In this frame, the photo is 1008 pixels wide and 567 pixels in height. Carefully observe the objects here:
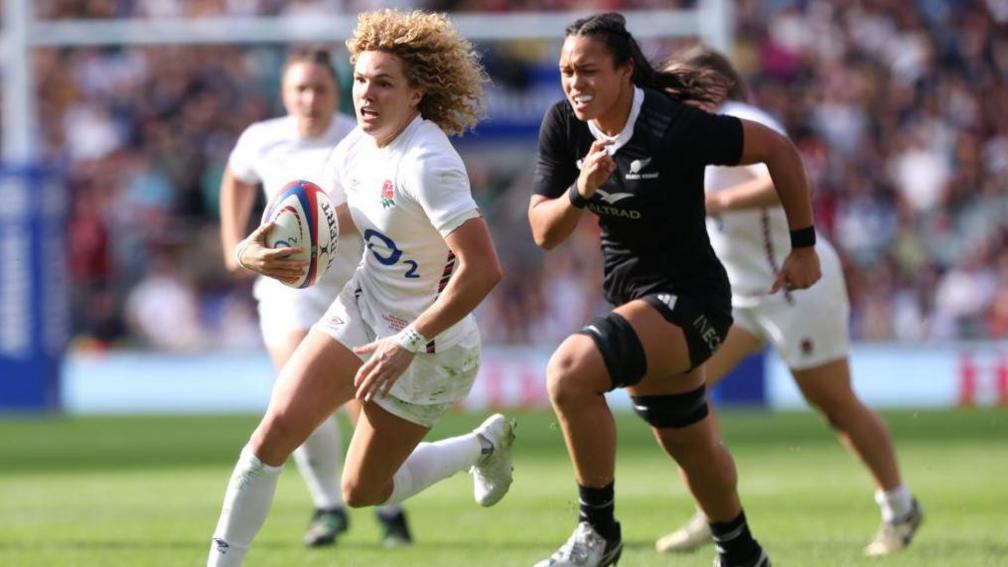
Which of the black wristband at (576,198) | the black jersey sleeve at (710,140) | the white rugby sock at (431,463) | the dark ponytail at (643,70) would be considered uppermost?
the dark ponytail at (643,70)

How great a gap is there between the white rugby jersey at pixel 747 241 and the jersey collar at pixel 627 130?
206cm

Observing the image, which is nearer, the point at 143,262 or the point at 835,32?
the point at 143,262

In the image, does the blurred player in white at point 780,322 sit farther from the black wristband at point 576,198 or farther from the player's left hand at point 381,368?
the player's left hand at point 381,368

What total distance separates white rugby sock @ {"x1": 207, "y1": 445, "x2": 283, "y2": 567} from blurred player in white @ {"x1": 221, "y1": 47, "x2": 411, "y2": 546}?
1.87 meters

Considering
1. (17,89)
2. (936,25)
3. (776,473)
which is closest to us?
(776,473)

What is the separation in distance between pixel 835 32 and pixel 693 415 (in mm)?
16335

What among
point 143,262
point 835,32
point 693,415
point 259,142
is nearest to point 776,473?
point 259,142

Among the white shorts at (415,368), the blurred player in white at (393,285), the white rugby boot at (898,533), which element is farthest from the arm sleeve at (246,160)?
the white rugby boot at (898,533)

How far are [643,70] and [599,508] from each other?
62.0 inches

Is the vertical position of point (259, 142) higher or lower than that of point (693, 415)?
higher

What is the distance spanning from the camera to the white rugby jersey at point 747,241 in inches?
324

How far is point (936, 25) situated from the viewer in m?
21.8

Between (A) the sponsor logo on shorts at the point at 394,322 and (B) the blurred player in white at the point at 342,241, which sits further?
(B) the blurred player in white at the point at 342,241

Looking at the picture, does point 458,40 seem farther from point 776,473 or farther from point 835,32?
point 835,32
